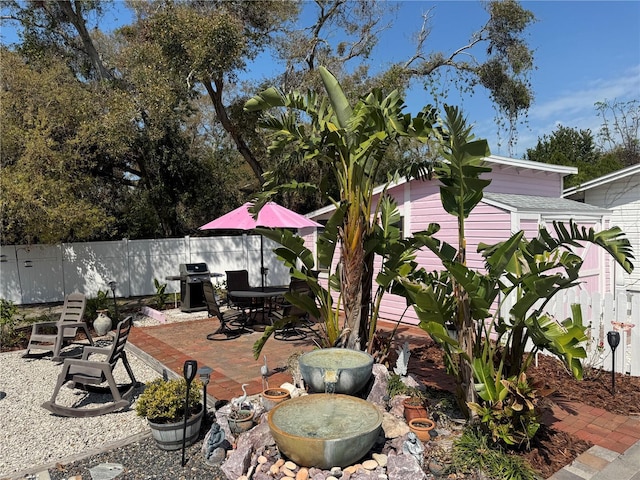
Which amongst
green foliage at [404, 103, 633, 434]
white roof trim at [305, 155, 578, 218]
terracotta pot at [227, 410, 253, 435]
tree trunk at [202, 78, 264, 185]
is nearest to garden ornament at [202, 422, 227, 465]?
terracotta pot at [227, 410, 253, 435]

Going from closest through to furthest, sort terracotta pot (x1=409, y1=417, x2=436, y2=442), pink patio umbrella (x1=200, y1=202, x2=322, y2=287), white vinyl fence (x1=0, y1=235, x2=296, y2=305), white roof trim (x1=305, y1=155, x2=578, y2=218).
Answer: terracotta pot (x1=409, y1=417, x2=436, y2=442)
pink patio umbrella (x1=200, y1=202, x2=322, y2=287)
white roof trim (x1=305, y1=155, x2=578, y2=218)
white vinyl fence (x1=0, y1=235, x2=296, y2=305)

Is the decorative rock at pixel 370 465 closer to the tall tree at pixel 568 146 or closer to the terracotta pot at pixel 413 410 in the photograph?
the terracotta pot at pixel 413 410

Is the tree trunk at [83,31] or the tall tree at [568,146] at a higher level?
the tree trunk at [83,31]

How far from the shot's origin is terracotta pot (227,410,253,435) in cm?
425

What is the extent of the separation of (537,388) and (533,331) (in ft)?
2.22

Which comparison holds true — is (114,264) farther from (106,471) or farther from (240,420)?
(240,420)

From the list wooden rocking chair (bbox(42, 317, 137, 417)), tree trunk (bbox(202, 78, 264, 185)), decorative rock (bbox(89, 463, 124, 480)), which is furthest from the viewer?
tree trunk (bbox(202, 78, 264, 185))

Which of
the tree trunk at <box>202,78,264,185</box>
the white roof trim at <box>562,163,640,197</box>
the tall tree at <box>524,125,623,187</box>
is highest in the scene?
the tall tree at <box>524,125,623,187</box>

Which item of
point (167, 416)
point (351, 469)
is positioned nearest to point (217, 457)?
point (167, 416)

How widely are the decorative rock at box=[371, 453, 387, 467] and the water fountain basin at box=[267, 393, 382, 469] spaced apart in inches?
7.7

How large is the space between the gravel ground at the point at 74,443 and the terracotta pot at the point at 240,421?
394mm

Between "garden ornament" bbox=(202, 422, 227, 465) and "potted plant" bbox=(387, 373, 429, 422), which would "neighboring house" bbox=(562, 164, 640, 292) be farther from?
"garden ornament" bbox=(202, 422, 227, 465)

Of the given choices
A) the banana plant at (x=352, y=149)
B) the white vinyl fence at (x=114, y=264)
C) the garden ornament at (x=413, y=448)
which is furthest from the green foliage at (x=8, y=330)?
the garden ornament at (x=413, y=448)

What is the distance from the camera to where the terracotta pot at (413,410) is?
437 centimetres
